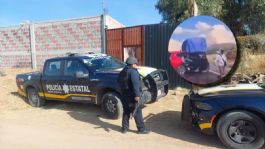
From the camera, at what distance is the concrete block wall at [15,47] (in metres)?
17.5

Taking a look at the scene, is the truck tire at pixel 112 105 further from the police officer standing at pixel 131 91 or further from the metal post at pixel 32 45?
the metal post at pixel 32 45

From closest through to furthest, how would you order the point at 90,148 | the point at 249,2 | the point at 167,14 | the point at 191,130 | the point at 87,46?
the point at 90,148, the point at 191,130, the point at 87,46, the point at 249,2, the point at 167,14

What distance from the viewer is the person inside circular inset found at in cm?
874

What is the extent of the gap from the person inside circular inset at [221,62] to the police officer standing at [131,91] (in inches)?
144

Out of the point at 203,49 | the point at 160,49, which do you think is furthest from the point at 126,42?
the point at 203,49

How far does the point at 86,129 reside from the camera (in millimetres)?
6797

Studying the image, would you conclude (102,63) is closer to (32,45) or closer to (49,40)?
(49,40)

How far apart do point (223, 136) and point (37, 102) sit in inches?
261

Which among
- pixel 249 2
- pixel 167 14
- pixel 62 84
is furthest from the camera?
pixel 167 14

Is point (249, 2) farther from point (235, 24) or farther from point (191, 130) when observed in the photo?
point (191, 130)

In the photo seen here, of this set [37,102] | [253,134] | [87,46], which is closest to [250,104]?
[253,134]

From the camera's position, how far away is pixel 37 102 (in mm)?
9688

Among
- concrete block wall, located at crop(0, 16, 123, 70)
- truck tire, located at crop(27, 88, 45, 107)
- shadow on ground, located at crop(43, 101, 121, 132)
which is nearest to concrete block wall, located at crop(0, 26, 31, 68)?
concrete block wall, located at crop(0, 16, 123, 70)

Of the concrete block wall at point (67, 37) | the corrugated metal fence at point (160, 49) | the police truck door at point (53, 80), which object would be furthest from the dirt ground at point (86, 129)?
the concrete block wall at point (67, 37)
